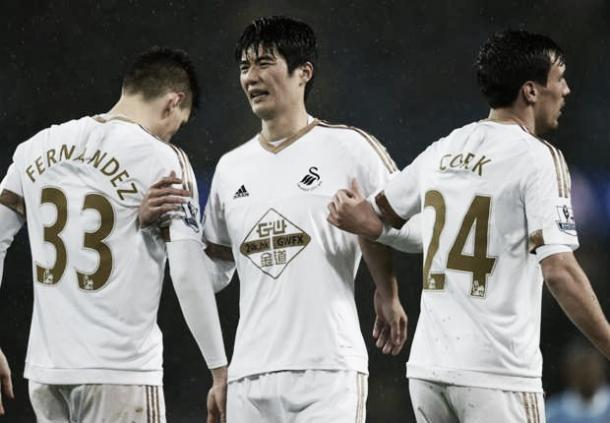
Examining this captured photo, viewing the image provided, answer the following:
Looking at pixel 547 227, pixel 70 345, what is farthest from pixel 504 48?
pixel 70 345

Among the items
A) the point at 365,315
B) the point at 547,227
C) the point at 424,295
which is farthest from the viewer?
the point at 365,315

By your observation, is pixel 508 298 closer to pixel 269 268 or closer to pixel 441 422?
pixel 441 422

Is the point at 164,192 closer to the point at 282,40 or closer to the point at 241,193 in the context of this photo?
the point at 241,193

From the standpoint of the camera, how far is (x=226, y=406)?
3.22 metres

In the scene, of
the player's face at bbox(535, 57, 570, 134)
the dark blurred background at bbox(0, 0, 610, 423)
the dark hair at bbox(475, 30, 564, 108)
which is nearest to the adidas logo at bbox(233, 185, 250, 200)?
the dark hair at bbox(475, 30, 564, 108)

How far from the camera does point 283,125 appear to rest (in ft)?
11.0

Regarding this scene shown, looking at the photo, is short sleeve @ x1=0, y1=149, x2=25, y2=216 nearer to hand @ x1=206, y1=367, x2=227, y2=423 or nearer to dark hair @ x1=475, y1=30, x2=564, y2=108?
hand @ x1=206, y1=367, x2=227, y2=423

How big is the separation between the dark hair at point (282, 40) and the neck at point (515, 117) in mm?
675

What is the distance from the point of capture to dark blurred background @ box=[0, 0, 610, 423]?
23.2 feet

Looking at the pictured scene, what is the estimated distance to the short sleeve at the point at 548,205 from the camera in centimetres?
277

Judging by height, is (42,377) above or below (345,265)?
below

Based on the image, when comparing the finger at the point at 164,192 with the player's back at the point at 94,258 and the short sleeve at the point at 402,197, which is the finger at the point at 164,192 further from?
the short sleeve at the point at 402,197

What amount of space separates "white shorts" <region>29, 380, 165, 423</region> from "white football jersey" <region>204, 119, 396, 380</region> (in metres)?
0.25

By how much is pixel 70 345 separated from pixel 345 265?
805 millimetres
